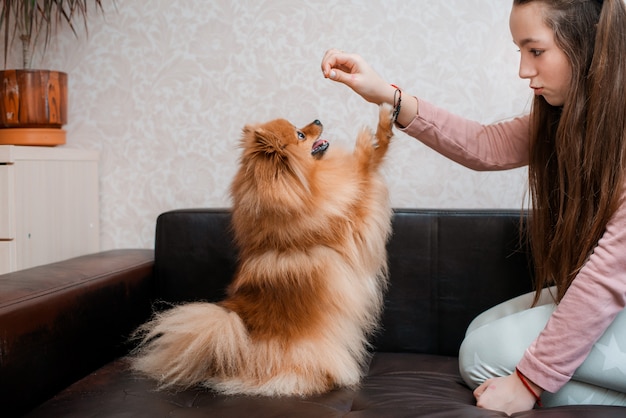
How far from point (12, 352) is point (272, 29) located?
1245mm

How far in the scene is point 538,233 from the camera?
56.1 inches

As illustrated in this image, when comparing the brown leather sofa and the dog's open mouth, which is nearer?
the brown leather sofa

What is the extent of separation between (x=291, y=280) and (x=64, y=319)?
0.55 m

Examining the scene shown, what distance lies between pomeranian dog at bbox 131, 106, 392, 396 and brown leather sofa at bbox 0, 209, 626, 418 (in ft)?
0.19

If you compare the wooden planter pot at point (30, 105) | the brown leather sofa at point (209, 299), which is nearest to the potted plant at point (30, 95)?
the wooden planter pot at point (30, 105)

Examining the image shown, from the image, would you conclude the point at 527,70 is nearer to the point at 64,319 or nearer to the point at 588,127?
the point at 588,127

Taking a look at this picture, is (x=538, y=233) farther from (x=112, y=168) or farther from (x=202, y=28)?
(x=112, y=168)

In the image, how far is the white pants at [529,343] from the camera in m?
1.19

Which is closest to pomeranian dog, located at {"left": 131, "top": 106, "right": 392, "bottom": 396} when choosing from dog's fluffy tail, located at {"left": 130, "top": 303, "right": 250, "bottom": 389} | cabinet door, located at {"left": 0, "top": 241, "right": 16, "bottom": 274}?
dog's fluffy tail, located at {"left": 130, "top": 303, "right": 250, "bottom": 389}

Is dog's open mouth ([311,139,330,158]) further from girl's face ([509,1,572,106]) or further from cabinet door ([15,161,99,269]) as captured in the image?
cabinet door ([15,161,99,269])

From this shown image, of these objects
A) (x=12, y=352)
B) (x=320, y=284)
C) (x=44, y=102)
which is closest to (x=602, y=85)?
(x=320, y=284)

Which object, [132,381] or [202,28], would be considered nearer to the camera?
[132,381]

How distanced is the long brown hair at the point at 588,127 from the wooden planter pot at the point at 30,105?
4.62 feet

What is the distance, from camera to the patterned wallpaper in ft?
6.40
